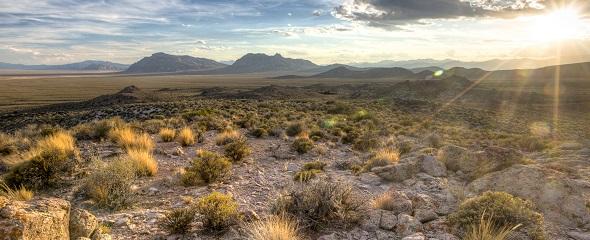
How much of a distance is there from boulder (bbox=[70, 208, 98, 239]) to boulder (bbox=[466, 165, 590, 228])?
7000 mm

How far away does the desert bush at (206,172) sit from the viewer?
8391 mm

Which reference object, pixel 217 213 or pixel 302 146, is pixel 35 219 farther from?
pixel 302 146

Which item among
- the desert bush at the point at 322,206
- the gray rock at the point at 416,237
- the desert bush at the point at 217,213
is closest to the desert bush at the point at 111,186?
the desert bush at the point at 217,213

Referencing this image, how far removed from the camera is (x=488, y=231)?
16.8 feet

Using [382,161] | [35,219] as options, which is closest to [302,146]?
[382,161]

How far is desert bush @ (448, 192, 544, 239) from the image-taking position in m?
5.45

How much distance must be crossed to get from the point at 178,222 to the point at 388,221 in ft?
10.9

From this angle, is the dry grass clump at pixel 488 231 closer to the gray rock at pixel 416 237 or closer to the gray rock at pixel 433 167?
the gray rock at pixel 416 237

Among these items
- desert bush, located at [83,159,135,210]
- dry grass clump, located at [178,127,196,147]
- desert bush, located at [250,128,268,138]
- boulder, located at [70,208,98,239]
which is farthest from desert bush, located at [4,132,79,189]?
desert bush, located at [250,128,268,138]

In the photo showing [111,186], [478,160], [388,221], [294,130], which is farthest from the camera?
[294,130]

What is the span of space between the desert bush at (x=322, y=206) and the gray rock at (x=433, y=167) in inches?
152

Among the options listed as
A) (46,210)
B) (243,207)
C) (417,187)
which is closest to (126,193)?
(243,207)

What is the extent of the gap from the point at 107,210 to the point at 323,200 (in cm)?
390

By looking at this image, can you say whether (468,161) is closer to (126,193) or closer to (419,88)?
(126,193)
